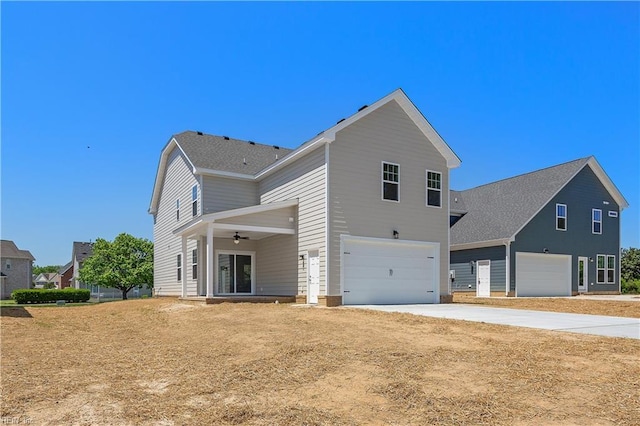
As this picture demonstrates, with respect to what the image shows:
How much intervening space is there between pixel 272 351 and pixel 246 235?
12363mm

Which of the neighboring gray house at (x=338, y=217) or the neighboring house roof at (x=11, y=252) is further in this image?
the neighboring house roof at (x=11, y=252)

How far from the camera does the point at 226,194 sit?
21359 mm

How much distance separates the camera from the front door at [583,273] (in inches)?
1102

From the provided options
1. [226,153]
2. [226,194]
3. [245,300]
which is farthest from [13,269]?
[245,300]

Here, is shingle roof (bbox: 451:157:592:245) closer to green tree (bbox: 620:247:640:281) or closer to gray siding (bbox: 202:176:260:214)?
gray siding (bbox: 202:176:260:214)

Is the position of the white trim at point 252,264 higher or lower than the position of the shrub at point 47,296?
higher

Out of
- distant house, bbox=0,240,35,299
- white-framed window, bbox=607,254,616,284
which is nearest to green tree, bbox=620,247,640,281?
white-framed window, bbox=607,254,616,284

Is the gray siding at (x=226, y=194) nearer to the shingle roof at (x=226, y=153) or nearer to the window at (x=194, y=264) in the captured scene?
the shingle roof at (x=226, y=153)

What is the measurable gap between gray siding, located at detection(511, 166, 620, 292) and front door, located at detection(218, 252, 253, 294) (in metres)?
13.8

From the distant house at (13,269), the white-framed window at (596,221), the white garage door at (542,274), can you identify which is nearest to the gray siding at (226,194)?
the white garage door at (542,274)

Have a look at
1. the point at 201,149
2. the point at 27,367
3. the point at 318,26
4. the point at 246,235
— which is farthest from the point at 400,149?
the point at 27,367

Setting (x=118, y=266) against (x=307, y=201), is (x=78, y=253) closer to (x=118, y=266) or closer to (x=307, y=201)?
(x=118, y=266)

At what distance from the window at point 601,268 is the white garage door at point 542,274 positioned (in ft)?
9.56

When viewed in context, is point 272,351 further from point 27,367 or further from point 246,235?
point 246,235
